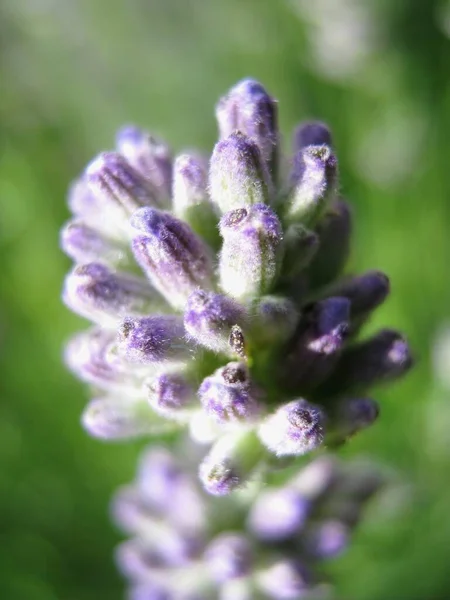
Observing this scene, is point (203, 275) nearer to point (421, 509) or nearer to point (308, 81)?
point (421, 509)

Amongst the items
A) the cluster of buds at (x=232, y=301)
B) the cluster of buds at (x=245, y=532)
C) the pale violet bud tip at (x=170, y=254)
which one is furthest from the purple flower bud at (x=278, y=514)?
the pale violet bud tip at (x=170, y=254)

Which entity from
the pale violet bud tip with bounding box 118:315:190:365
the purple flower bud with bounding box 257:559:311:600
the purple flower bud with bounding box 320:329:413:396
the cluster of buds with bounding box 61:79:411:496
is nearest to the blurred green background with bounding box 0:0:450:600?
the purple flower bud with bounding box 257:559:311:600

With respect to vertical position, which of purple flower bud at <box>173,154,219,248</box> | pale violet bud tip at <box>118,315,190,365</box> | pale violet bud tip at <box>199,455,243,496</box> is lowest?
pale violet bud tip at <box>199,455,243,496</box>

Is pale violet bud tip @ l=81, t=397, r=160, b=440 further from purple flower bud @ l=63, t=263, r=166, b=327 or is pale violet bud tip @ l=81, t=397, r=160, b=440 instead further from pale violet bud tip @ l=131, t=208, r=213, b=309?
pale violet bud tip @ l=131, t=208, r=213, b=309

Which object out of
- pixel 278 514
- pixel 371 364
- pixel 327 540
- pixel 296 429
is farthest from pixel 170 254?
pixel 327 540

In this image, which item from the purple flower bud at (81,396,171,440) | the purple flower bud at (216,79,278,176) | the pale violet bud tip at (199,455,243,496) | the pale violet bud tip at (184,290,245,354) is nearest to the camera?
the pale violet bud tip at (184,290,245,354)

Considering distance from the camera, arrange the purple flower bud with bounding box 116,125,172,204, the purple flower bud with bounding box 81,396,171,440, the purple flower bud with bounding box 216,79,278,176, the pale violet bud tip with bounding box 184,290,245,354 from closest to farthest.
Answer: the pale violet bud tip with bounding box 184,290,245,354 → the purple flower bud with bounding box 216,79,278,176 → the purple flower bud with bounding box 81,396,171,440 → the purple flower bud with bounding box 116,125,172,204

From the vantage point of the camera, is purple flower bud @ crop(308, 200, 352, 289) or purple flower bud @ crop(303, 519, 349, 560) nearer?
purple flower bud @ crop(308, 200, 352, 289)

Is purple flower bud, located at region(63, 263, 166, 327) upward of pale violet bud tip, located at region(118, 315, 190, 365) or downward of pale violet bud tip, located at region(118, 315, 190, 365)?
upward
